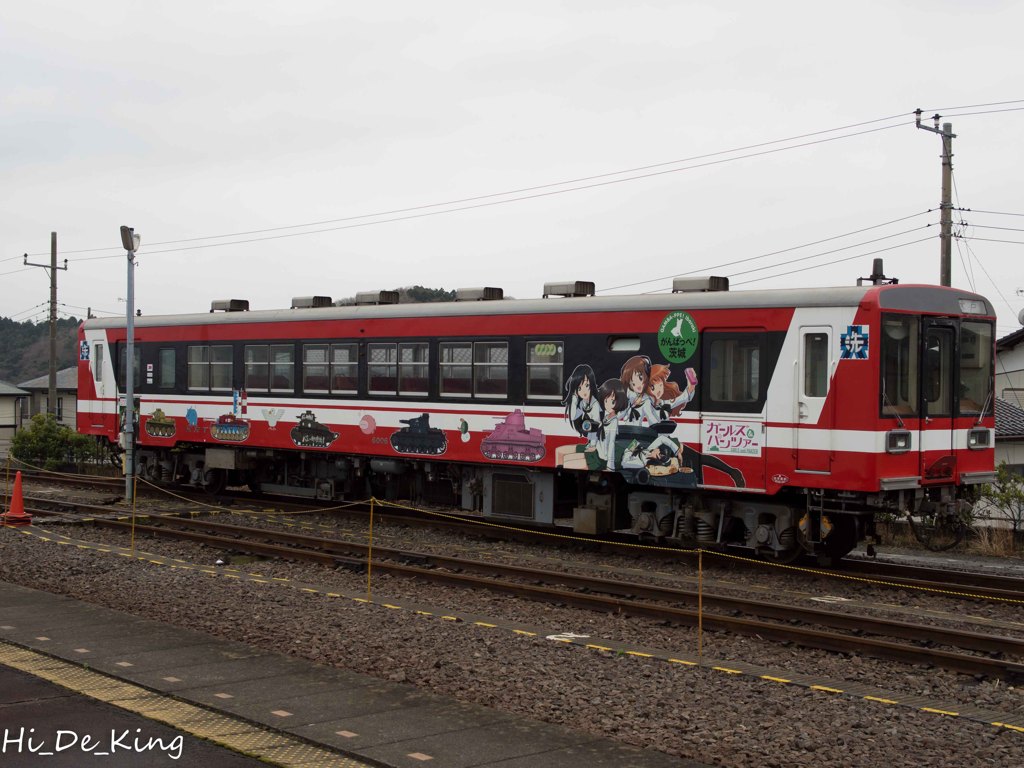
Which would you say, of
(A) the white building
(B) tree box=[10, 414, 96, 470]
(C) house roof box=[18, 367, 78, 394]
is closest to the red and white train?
(B) tree box=[10, 414, 96, 470]

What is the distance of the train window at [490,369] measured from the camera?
17.5 m

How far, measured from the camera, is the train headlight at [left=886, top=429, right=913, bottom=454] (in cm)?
1367

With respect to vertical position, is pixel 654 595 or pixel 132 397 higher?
pixel 132 397

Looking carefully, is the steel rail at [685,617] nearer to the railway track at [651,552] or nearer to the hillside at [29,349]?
the railway track at [651,552]

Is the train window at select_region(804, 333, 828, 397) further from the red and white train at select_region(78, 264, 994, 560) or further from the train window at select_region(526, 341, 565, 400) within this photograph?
the train window at select_region(526, 341, 565, 400)

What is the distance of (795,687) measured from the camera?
8789mm

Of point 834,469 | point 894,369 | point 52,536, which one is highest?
point 894,369

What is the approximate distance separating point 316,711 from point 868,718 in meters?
3.66

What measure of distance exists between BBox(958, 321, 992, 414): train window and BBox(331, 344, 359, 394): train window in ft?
31.6

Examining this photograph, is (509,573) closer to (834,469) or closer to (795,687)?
(834,469)

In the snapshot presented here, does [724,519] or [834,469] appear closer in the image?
[834,469]

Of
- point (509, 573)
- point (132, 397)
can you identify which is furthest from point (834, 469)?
point (132, 397)

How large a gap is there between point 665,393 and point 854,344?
2.70 m

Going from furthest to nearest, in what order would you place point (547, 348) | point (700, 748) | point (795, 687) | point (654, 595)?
point (547, 348) → point (654, 595) → point (795, 687) → point (700, 748)
